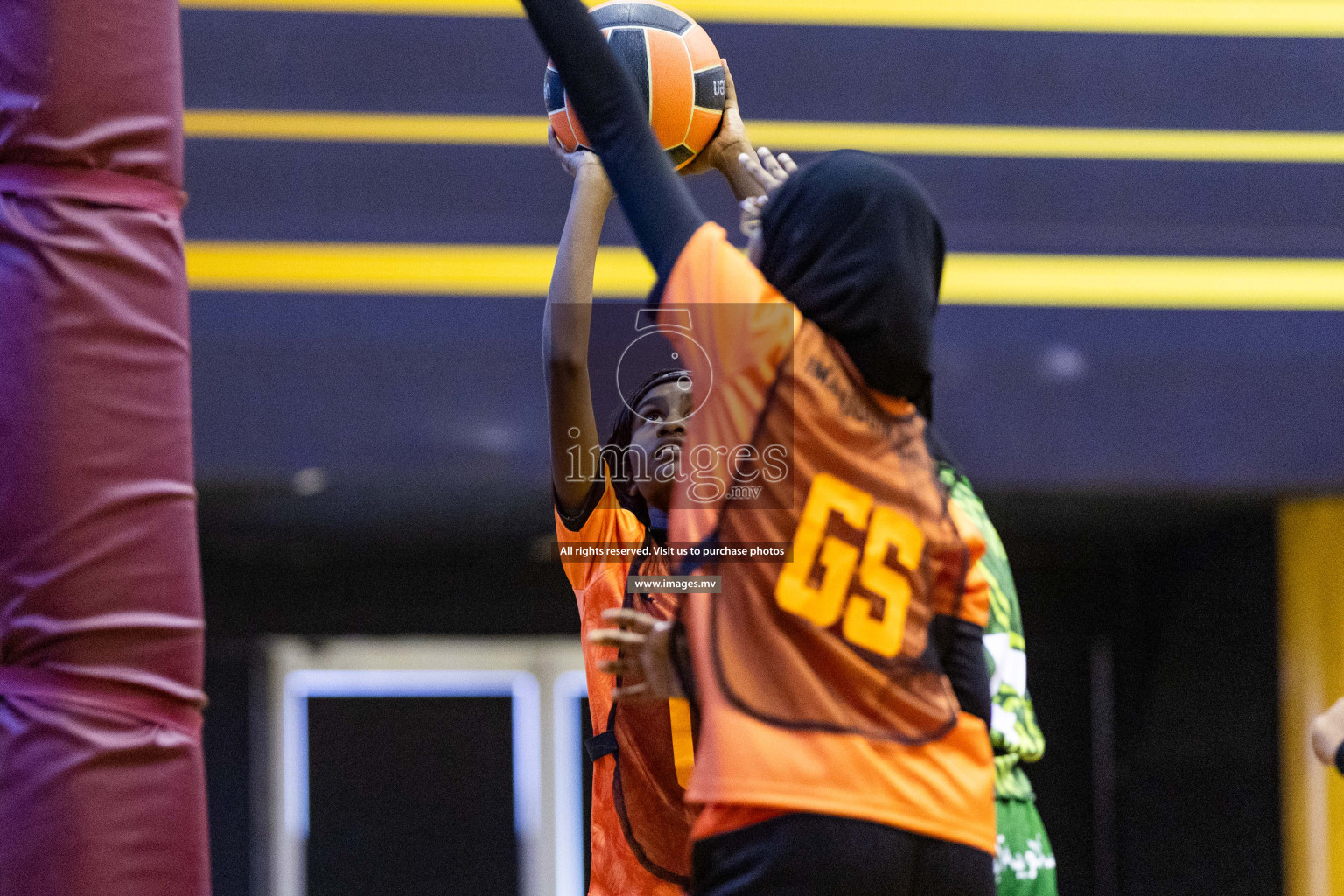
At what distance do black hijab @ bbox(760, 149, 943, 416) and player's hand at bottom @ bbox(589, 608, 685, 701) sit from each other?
44cm

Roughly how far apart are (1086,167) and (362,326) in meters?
3.01

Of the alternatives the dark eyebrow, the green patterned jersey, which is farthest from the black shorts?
the green patterned jersey

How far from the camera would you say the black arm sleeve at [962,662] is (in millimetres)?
1943

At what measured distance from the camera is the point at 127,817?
2.13 meters

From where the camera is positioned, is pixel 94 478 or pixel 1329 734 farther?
pixel 1329 734

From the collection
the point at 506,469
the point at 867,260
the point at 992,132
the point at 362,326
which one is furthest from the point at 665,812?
the point at 992,132

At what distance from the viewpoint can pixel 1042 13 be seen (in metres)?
6.15

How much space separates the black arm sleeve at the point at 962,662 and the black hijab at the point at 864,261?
0.32 meters

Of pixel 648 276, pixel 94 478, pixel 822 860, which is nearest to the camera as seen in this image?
pixel 822 860

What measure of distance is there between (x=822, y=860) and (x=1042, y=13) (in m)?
5.16

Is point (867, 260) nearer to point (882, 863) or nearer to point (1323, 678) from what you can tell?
point (882, 863)

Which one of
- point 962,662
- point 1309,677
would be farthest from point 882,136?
point 962,662

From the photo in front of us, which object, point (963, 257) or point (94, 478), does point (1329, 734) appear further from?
point (963, 257)

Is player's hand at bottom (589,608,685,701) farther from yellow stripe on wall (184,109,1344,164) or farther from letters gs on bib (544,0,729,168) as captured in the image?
yellow stripe on wall (184,109,1344,164)
